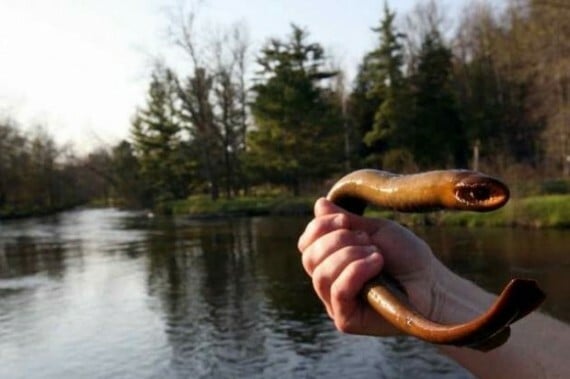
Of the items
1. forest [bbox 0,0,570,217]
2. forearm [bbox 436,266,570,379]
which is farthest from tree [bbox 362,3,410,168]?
forearm [bbox 436,266,570,379]

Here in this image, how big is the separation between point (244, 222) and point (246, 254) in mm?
15846

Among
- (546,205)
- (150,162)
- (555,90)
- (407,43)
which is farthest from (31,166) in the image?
(546,205)

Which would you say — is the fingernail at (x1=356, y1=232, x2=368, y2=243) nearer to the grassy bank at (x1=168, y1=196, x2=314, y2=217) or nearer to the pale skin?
the pale skin

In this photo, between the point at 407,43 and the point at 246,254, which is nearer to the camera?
the point at 246,254

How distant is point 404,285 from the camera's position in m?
2.18

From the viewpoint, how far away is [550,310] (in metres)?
13.2

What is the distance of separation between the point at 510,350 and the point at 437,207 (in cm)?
77

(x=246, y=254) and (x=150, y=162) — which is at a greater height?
(x=150, y=162)

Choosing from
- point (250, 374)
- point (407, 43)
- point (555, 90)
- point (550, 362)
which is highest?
point (407, 43)

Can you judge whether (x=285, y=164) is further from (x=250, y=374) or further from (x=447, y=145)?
(x=250, y=374)

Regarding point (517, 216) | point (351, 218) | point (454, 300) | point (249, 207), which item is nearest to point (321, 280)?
point (351, 218)

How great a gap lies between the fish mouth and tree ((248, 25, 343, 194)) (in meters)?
51.3

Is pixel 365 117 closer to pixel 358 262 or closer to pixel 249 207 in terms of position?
pixel 249 207

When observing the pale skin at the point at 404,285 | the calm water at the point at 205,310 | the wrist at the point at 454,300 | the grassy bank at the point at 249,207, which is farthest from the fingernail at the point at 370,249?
the grassy bank at the point at 249,207
